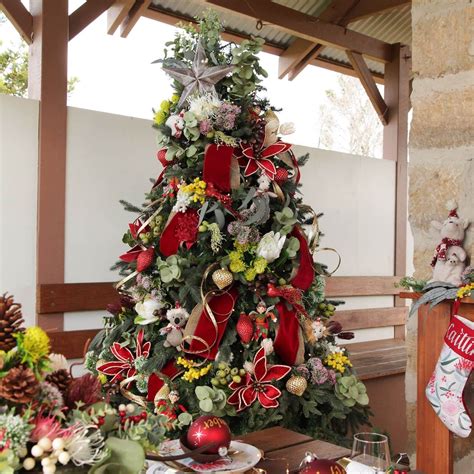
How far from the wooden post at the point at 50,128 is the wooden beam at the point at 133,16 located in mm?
479

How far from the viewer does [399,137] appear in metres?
4.87

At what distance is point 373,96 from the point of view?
4.71 meters

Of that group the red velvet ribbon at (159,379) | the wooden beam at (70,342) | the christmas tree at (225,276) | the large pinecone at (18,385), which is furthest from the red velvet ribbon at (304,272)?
the large pinecone at (18,385)

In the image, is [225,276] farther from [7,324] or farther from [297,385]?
[7,324]

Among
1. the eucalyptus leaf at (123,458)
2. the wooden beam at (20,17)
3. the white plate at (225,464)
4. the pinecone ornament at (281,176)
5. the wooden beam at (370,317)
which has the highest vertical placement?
the wooden beam at (20,17)

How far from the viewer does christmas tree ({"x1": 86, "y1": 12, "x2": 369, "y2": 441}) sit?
6.68 ft

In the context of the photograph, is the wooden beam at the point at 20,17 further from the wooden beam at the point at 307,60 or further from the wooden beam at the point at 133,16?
the wooden beam at the point at 307,60

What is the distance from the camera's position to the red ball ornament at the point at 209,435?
1.02 meters

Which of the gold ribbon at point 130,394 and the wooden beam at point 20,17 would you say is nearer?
the gold ribbon at point 130,394

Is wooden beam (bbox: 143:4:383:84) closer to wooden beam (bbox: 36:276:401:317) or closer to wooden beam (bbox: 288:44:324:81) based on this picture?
Answer: wooden beam (bbox: 288:44:324:81)

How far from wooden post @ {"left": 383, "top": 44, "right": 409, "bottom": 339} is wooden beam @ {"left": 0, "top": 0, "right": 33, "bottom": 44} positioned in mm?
2940

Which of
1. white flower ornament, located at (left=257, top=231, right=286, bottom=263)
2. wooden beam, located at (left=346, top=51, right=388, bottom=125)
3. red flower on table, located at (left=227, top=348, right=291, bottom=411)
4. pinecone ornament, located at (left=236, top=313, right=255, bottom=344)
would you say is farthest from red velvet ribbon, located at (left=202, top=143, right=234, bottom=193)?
wooden beam, located at (left=346, top=51, right=388, bottom=125)

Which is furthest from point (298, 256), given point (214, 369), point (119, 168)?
point (119, 168)

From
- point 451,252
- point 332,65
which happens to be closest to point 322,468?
point 451,252
